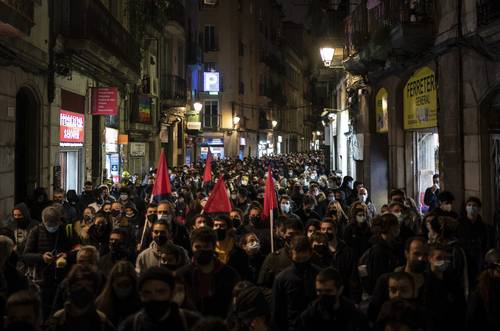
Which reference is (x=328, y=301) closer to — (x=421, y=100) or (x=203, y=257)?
(x=203, y=257)

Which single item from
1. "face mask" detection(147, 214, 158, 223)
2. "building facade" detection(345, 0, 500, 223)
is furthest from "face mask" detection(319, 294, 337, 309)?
"building facade" detection(345, 0, 500, 223)

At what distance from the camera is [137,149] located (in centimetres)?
2622

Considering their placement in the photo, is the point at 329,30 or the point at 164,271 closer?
the point at 164,271

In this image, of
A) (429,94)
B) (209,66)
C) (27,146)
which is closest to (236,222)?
(429,94)

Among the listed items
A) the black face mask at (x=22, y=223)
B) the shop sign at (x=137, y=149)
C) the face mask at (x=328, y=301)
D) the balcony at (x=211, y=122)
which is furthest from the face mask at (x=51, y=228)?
the balcony at (x=211, y=122)

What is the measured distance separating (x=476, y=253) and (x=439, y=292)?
2.87 meters

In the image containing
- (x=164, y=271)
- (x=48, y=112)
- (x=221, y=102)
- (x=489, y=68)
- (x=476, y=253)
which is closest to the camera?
(x=164, y=271)

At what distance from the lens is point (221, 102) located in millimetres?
50125

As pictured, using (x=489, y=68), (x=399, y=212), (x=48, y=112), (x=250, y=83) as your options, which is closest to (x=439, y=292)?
(x=399, y=212)

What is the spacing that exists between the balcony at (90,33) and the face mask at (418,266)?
1230cm

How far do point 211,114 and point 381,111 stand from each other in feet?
108

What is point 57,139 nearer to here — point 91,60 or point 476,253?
point 91,60

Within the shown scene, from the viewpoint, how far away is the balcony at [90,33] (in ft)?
51.0

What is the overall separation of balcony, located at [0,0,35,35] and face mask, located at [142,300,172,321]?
8082 millimetres
